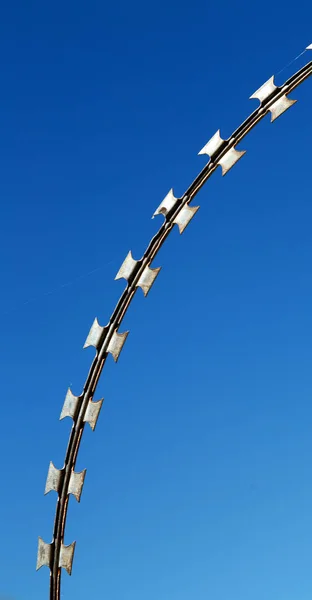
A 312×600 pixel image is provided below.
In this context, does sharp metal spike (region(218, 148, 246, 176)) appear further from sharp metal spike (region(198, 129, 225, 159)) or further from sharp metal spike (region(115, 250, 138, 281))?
sharp metal spike (region(115, 250, 138, 281))

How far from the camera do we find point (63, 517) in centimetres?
904

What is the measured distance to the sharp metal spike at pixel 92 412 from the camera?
8938 mm

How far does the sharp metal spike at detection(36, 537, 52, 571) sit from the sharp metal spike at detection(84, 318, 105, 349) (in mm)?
2823

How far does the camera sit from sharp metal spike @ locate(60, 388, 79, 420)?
908 cm

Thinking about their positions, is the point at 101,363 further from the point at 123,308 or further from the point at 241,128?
the point at 241,128

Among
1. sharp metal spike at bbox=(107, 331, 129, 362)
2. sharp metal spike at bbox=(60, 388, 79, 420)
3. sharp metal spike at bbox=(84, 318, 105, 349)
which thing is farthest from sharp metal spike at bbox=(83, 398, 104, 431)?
sharp metal spike at bbox=(84, 318, 105, 349)

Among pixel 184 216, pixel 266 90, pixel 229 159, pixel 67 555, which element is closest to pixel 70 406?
pixel 67 555

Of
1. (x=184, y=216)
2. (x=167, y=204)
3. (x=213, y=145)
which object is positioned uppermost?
(x=213, y=145)

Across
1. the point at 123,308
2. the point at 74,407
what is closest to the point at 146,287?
the point at 123,308

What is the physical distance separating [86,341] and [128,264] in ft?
4.07

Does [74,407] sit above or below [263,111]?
below

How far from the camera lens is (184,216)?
913 centimetres

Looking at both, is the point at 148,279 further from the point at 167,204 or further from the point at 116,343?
the point at 167,204

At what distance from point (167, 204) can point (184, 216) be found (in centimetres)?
36
